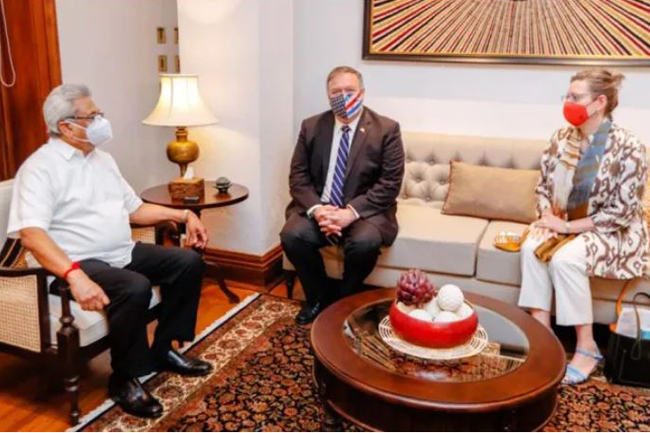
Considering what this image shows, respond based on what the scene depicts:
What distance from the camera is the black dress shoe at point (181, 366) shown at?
2562 millimetres

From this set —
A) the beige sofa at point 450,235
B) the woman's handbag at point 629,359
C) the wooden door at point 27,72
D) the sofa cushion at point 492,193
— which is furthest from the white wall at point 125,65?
the woman's handbag at point 629,359

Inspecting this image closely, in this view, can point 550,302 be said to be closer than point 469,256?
Yes

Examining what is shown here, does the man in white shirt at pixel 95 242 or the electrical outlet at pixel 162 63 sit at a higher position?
the electrical outlet at pixel 162 63

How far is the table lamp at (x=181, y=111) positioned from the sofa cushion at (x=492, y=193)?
1347mm

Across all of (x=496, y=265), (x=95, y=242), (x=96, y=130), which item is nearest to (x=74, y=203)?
(x=95, y=242)

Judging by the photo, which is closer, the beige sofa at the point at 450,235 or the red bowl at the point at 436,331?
the red bowl at the point at 436,331

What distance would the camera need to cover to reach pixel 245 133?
11.4 ft

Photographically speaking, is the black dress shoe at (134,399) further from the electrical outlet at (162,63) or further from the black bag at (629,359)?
the electrical outlet at (162,63)

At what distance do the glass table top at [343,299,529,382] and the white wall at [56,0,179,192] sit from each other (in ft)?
7.34

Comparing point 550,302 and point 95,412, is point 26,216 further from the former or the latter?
point 550,302

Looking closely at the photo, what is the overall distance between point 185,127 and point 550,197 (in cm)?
187

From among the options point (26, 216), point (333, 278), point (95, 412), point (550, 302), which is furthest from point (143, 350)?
point (550, 302)

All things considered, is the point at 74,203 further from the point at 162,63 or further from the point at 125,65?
the point at 162,63

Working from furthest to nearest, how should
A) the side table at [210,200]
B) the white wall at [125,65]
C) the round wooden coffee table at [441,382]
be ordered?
the white wall at [125,65], the side table at [210,200], the round wooden coffee table at [441,382]
